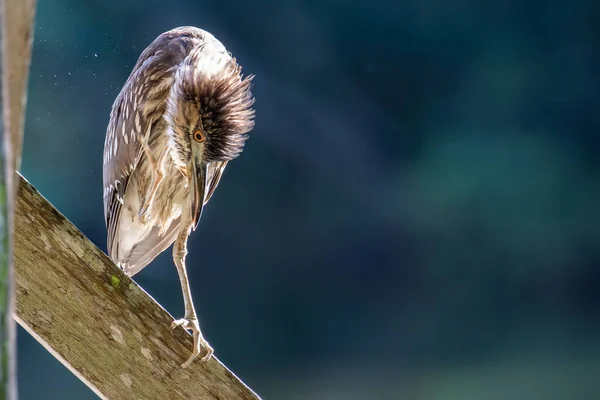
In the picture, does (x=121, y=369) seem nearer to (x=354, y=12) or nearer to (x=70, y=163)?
(x=70, y=163)

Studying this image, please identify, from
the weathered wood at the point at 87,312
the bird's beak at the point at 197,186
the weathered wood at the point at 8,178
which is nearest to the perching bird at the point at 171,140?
the bird's beak at the point at 197,186

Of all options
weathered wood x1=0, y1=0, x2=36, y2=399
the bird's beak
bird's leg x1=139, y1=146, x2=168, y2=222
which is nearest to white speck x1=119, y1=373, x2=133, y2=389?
weathered wood x1=0, y1=0, x2=36, y2=399

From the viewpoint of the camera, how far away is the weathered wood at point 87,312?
730 mm

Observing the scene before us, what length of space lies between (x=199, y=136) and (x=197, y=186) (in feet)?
0.41

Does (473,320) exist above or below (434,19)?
below

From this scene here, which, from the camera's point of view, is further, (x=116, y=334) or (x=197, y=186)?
(x=197, y=186)

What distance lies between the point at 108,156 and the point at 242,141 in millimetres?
567

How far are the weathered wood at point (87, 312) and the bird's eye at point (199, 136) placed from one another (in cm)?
101

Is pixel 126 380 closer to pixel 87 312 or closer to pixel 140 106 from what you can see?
pixel 87 312

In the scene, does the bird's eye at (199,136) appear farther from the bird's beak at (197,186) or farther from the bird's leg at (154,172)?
the bird's leg at (154,172)

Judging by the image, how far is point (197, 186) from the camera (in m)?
1.75

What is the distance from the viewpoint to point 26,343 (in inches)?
134

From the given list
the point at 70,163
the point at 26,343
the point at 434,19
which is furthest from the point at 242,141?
the point at 434,19

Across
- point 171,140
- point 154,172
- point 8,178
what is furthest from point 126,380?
point 154,172
